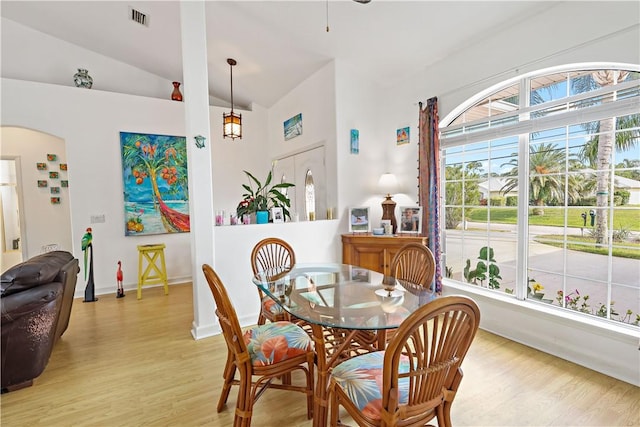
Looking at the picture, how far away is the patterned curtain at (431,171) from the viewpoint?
3.32 m

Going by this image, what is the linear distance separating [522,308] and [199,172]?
3.33 m

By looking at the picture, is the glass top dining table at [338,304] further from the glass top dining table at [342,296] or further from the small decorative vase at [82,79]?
the small decorative vase at [82,79]

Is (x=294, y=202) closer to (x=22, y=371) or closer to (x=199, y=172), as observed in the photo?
(x=199, y=172)

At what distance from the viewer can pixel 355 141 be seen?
392cm

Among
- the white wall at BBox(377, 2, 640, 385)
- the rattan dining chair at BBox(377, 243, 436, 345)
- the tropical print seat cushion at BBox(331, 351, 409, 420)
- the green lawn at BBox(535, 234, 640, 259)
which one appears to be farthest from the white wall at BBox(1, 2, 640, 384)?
the tropical print seat cushion at BBox(331, 351, 409, 420)

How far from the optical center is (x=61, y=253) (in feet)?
9.17

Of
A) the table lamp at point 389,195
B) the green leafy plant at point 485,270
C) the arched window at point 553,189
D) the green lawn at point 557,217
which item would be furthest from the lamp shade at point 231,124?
the green leafy plant at point 485,270

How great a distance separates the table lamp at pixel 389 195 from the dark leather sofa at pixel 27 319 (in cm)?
335

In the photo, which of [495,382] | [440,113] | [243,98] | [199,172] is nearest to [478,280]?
[495,382]

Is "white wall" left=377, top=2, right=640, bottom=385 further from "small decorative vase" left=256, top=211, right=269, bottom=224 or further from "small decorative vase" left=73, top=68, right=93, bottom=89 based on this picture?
A: "small decorative vase" left=73, top=68, right=93, bottom=89

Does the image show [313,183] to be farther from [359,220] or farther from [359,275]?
[359,275]

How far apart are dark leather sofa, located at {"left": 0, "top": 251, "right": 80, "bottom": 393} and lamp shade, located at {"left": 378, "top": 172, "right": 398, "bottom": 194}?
350 centimetres

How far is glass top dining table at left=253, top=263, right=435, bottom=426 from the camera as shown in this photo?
1525 mm

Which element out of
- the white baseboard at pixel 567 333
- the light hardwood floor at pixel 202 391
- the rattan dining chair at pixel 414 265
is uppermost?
the rattan dining chair at pixel 414 265
